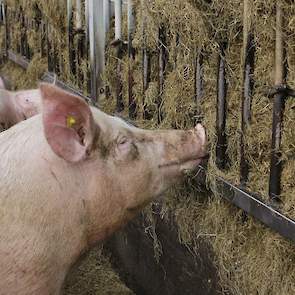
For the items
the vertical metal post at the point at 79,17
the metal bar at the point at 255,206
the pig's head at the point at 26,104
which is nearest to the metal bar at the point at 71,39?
the vertical metal post at the point at 79,17

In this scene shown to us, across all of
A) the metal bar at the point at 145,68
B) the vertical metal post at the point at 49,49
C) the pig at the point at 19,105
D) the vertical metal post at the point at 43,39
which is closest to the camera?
the pig at the point at 19,105

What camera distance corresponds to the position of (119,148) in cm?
367

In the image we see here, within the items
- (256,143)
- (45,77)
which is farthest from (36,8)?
(256,143)

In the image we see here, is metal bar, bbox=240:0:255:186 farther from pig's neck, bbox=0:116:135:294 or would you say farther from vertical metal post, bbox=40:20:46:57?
vertical metal post, bbox=40:20:46:57

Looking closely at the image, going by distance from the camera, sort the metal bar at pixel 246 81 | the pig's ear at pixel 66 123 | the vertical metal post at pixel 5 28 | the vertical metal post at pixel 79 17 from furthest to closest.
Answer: the vertical metal post at pixel 5 28
the vertical metal post at pixel 79 17
the metal bar at pixel 246 81
the pig's ear at pixel 66 123

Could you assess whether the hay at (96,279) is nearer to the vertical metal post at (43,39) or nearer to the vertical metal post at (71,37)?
the vertical metal post at (71,37)

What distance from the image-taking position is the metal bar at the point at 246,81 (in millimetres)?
3967

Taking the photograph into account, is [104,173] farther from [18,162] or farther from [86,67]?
[86,67]

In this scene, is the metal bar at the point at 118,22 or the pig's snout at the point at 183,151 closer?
the pig's snout at the point at 183,151

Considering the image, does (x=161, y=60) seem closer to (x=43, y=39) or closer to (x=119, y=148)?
(x=119, y=148)

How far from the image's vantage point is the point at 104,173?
362 cm

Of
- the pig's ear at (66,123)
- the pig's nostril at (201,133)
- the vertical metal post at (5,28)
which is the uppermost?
the pig's ear at (66,123)

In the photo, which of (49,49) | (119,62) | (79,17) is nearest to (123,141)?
(119,62)

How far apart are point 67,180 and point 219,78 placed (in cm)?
121
